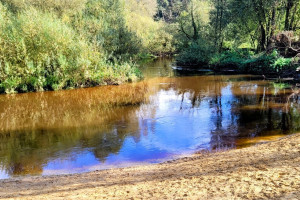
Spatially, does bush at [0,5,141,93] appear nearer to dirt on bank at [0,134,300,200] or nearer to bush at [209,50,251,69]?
bush at [209,50,251,69]

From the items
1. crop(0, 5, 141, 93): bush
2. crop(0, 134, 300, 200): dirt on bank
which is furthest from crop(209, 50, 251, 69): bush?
crop(0, 134, 300, 200): dirt on bank

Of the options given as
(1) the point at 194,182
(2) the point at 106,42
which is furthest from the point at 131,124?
(2) the point at 106,42

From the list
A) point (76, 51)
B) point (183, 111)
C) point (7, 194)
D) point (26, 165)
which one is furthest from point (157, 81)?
point (7, 194)

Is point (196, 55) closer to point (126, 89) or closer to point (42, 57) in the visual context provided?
point (126, 89)

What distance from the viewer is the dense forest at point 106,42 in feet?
77.2

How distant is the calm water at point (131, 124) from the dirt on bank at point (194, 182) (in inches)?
77.4

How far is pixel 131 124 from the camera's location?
13.5 meters

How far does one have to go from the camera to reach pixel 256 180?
5.10 m

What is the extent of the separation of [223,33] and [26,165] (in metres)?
31.1

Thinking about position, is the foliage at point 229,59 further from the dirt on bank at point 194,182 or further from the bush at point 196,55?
the dirt on bank at point 194,182

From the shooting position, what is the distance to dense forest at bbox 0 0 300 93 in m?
23.5

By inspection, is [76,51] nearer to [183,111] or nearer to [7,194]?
[183,111]

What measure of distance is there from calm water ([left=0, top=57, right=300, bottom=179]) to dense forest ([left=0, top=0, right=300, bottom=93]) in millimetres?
2730

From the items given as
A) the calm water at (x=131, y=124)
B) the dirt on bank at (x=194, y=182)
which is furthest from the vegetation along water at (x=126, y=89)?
the dirt on bank at (x=194, y=182)
